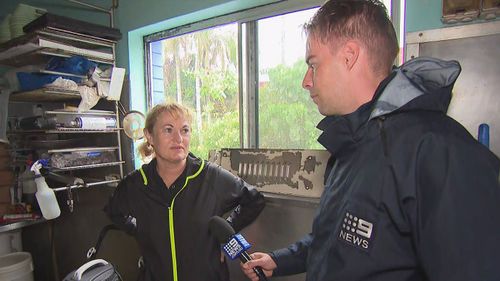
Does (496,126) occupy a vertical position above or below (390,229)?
above

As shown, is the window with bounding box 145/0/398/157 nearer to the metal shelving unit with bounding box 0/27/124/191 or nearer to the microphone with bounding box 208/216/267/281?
the metal shelving unit with bounding box 0/27/124/191

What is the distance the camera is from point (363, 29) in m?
0.63

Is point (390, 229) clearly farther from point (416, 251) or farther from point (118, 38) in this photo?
point (118, 38)

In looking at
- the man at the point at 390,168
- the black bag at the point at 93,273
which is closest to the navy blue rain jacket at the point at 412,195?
the man at the point at 390,168

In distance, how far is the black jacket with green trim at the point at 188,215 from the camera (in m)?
1.22

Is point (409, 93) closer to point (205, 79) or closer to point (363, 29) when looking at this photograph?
point (363, 29)

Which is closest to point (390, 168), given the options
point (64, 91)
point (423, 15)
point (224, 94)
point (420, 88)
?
point (420, 88)

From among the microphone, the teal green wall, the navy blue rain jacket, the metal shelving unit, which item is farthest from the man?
→ the metal shelving unit

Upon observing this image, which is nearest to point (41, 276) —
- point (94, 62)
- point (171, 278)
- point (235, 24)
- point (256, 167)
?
point (94, 62)

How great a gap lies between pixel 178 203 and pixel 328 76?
2.79ft

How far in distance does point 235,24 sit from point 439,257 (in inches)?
65.7

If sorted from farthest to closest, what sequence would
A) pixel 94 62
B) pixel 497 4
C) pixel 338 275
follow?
pixel 94 62 < pixel 497 4 < pixel 338 275

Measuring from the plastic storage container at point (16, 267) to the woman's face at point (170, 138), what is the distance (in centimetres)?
137

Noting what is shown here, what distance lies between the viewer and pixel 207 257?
1223 mm
